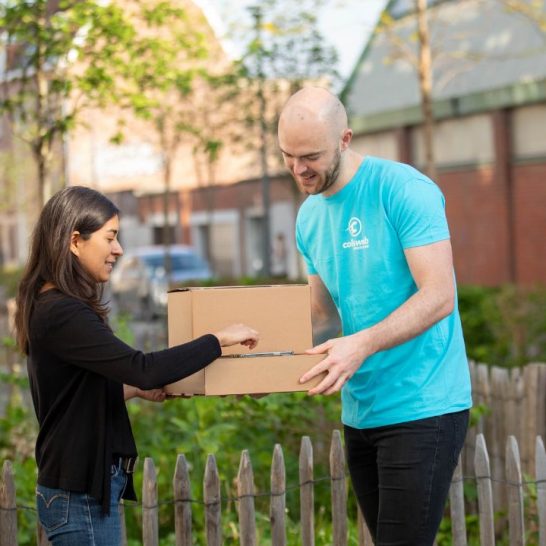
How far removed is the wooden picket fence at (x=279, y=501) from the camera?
Answer: 441cm

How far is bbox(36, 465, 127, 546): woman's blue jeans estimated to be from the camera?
3.35 m

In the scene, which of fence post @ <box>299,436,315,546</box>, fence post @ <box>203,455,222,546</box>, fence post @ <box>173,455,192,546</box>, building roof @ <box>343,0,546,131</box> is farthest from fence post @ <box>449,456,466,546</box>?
building roof @ <box>343,0,546,131</box>

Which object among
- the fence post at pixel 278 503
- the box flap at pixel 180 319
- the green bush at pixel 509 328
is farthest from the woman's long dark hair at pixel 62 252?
the green bush at pixel 509 328

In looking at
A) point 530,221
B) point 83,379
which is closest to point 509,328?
point 83,379

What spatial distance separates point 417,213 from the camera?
350 centimetres

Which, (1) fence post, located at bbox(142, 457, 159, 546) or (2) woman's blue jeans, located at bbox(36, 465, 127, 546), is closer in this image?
(2) woman's blue jeans, located at bbox(36, 465, 127, 546)

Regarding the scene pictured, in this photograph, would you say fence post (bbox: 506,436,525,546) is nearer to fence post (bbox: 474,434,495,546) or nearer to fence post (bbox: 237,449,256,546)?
fence post (bbox: 474,434,495,546)

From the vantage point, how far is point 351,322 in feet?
12.2

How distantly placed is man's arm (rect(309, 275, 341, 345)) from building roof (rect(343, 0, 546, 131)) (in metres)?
15.4

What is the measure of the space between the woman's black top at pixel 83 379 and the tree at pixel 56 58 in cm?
402

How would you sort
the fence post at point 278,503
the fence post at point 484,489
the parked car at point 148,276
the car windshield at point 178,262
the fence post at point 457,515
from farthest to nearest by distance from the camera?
1. the car windshield at point 178,262
2. the parked car at point 148,276
3. the fence post at point 457,515
4. the fence post at point 484,489
5. the fence post at point 278,503

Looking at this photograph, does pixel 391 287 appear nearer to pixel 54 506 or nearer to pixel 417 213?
pixel 417 213

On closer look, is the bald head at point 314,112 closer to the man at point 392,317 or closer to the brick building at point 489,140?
the man at point 392,317

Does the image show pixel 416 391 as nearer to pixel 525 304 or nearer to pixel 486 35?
pixel 525 304
